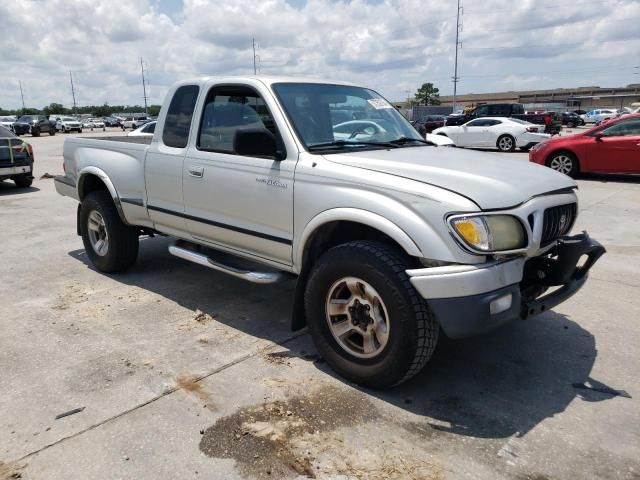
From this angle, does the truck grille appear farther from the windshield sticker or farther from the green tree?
the green tree

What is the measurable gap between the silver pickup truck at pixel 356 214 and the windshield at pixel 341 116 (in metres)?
0.01

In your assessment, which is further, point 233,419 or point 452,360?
point 452,360

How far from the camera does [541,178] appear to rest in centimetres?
347

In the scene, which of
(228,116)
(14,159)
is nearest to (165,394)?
(228,116)

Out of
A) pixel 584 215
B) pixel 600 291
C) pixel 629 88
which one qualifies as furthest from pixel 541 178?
pixel 629 88

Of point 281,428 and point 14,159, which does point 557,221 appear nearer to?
point 281,428

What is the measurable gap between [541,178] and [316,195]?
146 cm

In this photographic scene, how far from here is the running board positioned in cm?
396

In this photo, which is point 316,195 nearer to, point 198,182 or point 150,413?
point 198,182

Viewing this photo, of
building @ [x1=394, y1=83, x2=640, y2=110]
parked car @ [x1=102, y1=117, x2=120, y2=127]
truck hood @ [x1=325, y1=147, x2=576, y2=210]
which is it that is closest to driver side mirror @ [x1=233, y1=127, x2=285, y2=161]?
truck hood @ [x1=325, y1=147, x2=576, y2=210]

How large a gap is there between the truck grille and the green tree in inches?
4302

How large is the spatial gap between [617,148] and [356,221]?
11.0 meters

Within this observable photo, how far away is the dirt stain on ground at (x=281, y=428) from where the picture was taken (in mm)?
2672

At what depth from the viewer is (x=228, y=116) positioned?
4.30 metres
